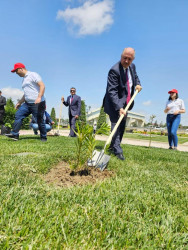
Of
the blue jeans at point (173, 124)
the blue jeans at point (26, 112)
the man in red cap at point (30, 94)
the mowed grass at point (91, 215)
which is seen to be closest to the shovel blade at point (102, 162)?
the mowed grass at point (91, 215)

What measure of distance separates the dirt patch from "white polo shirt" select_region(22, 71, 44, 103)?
291cm

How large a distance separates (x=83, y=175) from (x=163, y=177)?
1.10 m

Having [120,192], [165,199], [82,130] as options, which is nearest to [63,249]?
[120,192]

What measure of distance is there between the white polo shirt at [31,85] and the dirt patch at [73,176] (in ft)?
9.55

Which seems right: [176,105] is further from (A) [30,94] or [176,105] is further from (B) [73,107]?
(A) [30,94]

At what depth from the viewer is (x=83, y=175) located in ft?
7.34

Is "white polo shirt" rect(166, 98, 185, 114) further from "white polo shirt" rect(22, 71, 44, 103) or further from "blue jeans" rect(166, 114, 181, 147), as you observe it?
"white polo shirt" rect(22, 71, 44, 103)

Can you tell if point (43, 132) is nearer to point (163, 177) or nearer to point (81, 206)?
point (163, 177)

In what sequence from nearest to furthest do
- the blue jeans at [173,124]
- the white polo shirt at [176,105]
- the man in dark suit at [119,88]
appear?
1. the man in dark suit at [119,88]
2. the blue jeans at [173,124]
3. the white polo shirt at [176,105]

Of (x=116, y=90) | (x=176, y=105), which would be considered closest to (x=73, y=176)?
(x=116, y=90)

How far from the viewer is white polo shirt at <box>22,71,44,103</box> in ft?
15.8

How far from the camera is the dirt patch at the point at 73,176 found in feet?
6.53

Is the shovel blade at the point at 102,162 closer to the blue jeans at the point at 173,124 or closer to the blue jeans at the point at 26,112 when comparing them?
the blue jeans at the point at 26,112

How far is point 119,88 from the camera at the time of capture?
3.79 metres
